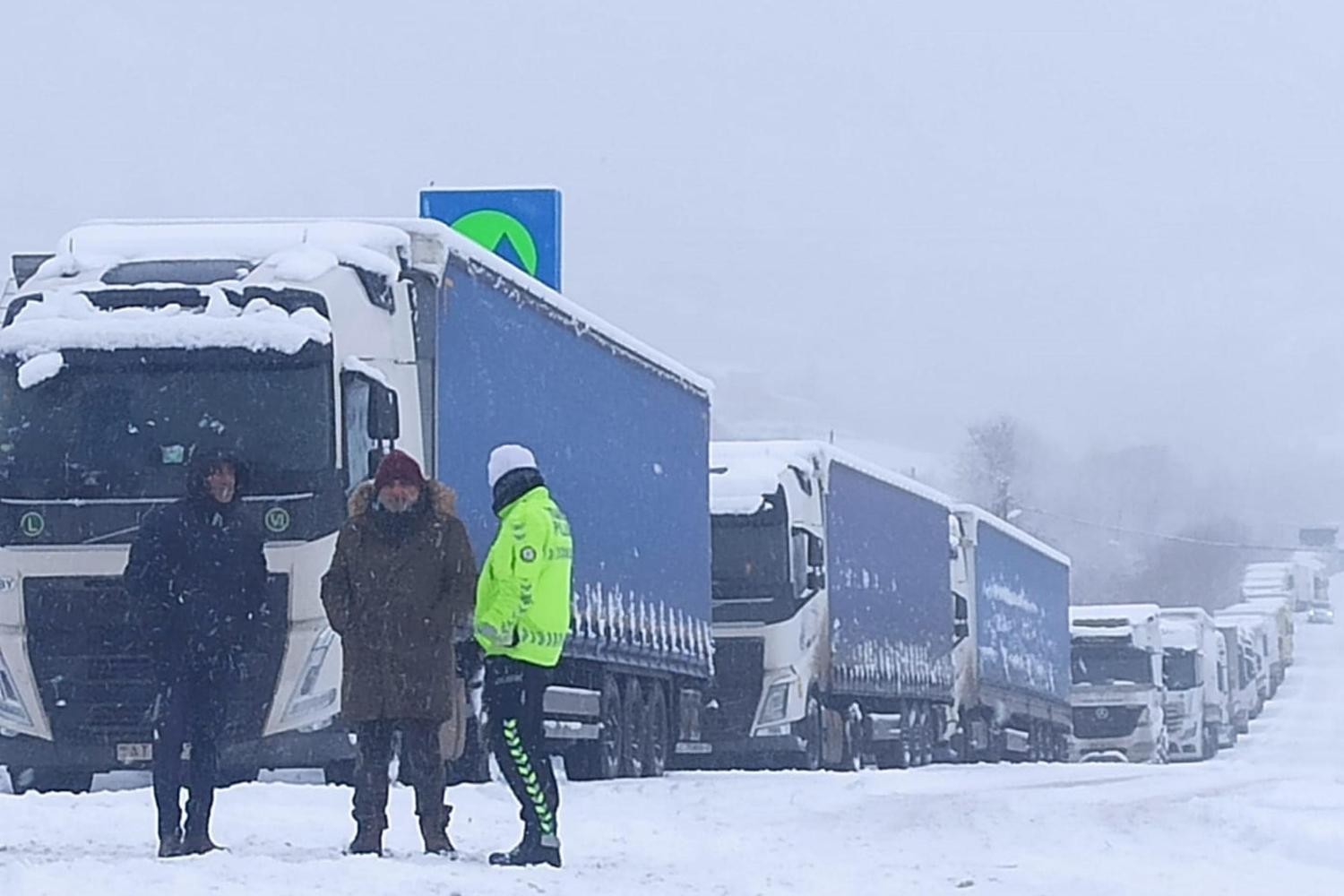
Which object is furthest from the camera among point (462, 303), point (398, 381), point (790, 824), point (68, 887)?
point (462, 303)

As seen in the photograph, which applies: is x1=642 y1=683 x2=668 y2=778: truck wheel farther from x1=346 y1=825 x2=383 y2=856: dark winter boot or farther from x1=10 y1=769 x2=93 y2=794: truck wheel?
x1=346 y1=825 x2=383 y2=856: dark winter boot

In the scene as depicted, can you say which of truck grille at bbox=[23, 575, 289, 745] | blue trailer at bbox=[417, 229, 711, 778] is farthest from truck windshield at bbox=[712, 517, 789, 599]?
truck grille at bbox=[23, 575, 289, 745]

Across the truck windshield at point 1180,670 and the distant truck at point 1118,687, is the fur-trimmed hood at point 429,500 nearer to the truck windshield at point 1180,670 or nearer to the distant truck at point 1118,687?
the distant truck at point 1118,687

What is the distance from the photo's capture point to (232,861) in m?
9.42

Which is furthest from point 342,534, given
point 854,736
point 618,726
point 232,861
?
point 854,736

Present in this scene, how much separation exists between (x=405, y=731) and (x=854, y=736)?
1805cm

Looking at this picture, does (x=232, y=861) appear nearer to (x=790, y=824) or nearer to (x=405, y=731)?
(x=405, y=731)

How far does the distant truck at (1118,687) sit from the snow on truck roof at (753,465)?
19532mm

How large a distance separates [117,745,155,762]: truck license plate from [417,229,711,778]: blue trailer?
2.61 m

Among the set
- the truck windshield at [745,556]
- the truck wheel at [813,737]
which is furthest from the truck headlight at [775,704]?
the truck windshield at [745,556]

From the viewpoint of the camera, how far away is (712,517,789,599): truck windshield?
83.9 feet

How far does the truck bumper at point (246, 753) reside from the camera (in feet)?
46.7

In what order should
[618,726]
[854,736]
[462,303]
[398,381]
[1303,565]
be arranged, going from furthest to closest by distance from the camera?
[1303,565] → [854,736] → [618,726] → [462,303] → [398,381]

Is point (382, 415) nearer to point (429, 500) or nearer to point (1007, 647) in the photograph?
point (429, 500)
